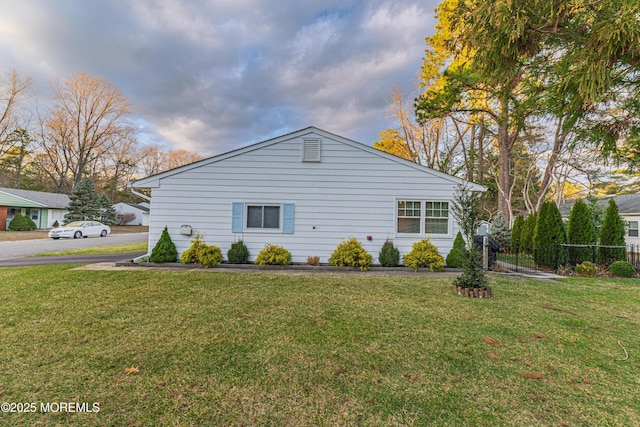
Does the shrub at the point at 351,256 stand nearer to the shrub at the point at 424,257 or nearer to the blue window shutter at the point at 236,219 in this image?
the shrub at the point at 424,257

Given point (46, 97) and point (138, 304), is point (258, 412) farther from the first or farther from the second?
point (46, 97)

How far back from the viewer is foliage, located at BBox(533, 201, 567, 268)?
876 centimetres

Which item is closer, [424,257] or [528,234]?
[424,257]

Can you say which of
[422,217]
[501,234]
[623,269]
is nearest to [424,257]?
[422,217]

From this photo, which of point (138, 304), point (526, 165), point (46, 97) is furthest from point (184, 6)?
point (46, 97)

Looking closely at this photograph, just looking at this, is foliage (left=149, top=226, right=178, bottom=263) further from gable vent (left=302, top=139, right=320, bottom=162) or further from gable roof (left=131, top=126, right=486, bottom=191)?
gable vent (left=302, top=139, right=320, bottom=162)

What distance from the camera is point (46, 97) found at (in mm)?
28641

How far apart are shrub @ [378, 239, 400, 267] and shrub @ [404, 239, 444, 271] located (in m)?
0.30

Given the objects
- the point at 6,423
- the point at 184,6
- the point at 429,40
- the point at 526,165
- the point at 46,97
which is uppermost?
the point at 46,97

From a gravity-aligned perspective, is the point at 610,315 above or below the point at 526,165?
below

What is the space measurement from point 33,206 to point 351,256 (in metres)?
33.1

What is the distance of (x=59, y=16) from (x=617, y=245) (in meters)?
22.8

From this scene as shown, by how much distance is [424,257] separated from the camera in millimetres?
8156

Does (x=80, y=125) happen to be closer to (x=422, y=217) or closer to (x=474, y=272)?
(x=422, y=217)
